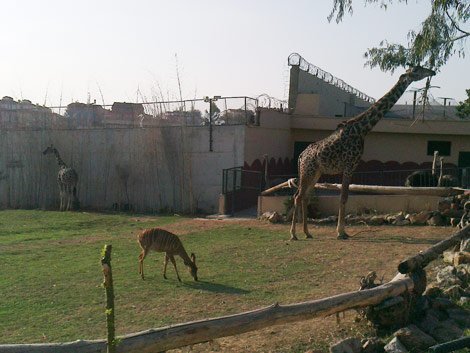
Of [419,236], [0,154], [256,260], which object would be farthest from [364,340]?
[0,154]

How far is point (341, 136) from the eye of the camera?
507 inches

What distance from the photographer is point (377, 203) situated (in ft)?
49.3

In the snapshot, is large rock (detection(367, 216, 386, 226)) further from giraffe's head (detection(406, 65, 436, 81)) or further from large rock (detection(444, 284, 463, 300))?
large rock (detection(444, 284, 463, 300))

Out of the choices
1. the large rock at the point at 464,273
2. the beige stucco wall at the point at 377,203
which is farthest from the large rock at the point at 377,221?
the large rock at the point at 464,273

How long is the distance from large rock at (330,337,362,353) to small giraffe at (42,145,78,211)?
17.6 m

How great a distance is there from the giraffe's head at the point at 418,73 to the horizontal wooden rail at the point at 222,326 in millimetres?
6828

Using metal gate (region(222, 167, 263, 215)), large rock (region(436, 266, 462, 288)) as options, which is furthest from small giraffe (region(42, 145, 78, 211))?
large rock (region(436, 266, 462, 288))

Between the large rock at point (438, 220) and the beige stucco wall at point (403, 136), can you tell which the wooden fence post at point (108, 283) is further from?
the beige stucco wall at point (403, 136)

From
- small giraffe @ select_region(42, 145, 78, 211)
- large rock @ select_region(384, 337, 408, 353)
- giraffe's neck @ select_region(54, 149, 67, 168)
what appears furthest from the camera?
giraffe's neck @ select_region(54, 149, 67, 168)

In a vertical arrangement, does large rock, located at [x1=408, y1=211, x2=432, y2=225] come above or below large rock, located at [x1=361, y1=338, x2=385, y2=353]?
above

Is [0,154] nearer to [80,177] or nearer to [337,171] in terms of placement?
[80,177]

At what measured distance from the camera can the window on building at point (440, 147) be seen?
23.1m

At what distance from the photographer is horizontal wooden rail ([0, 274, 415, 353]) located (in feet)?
16.0

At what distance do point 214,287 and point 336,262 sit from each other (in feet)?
8.18
